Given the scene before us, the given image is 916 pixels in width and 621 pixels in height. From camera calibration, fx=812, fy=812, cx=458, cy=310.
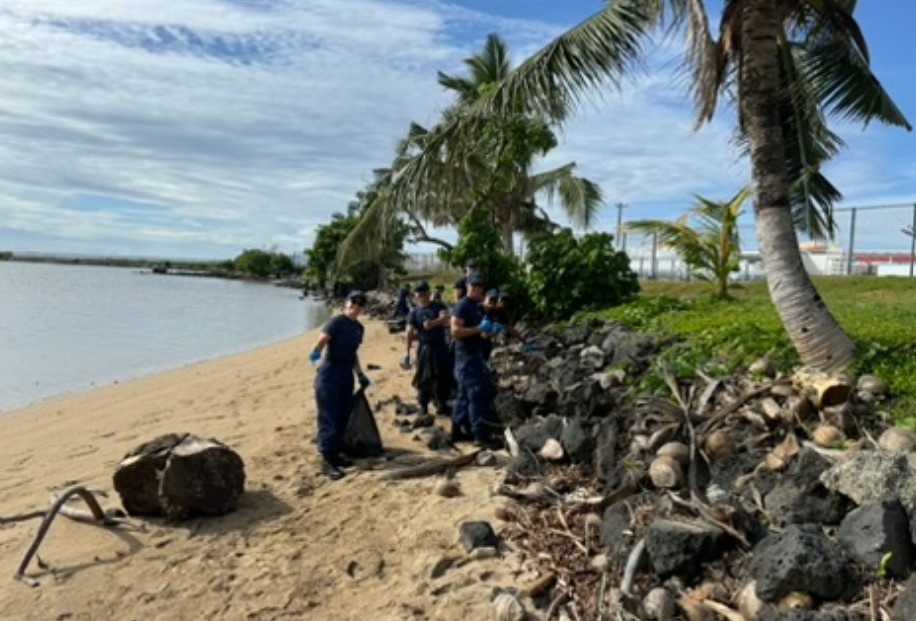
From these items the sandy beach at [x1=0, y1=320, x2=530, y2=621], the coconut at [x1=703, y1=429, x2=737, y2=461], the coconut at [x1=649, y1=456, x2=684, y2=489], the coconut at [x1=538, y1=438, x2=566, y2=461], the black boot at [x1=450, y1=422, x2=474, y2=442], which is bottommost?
the sandy beach at [x1=0, y1=320, x2=530, y2=621]

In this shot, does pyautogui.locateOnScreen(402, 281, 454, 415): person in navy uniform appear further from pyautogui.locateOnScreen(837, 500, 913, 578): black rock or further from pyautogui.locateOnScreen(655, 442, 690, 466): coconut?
pyautogui.locateOnScreen(837, 500, 913, 578): black rock

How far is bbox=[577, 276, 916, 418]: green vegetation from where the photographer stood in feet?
20.5

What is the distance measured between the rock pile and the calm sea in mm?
13317

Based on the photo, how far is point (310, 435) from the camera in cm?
939

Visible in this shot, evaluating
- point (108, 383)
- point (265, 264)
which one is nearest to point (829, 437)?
point (108, 383)

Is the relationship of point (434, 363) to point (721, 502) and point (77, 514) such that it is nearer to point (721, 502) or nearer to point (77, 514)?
point (77, 514)

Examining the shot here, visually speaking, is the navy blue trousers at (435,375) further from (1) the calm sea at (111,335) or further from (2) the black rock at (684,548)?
(1) the calm sea at (111,335)

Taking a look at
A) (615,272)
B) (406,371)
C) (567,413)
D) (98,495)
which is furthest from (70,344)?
(567,413)

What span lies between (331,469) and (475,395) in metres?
1.64

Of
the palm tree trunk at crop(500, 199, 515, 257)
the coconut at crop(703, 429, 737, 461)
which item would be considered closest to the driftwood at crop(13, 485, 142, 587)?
the coconut at crop(703, 429, 737, 461)

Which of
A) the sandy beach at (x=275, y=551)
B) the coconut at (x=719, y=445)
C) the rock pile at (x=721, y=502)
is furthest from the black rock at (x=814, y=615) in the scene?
the coconut at (x=719, y=445)

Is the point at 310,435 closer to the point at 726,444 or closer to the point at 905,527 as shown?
the point at 726,444

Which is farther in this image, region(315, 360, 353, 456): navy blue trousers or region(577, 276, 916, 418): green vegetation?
region(315, 360, 353, 456): navy blue trousers

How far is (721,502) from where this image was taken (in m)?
5.12
